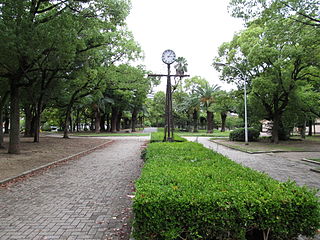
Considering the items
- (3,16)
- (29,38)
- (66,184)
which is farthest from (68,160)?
(3,16)

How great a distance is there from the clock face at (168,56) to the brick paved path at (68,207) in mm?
6839

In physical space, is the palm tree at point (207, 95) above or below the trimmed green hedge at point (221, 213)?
above

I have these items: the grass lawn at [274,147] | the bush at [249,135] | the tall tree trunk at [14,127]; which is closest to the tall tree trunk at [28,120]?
the tall tree trunk at [14,127]

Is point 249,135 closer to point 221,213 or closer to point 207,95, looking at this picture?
point 207,95

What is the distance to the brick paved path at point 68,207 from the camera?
3.51 metres

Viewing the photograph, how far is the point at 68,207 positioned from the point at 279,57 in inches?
662

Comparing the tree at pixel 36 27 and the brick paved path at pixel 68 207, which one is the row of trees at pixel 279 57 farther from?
the brick paved path at pixel 68 207

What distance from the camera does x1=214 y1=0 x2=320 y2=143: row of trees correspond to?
362 inches

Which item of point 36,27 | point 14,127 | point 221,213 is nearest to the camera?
point 221,213

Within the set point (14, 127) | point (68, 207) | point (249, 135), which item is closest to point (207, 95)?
point (249, 135)

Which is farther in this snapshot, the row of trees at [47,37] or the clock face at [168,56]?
the clock face at [168,56]

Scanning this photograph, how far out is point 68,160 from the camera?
35.0ft

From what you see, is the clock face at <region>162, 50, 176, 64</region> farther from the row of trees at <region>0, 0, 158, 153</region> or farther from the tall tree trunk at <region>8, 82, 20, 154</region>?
the tall tree trunk at <region>8, 82, 20, 154</region>

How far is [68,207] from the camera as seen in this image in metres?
4.53
